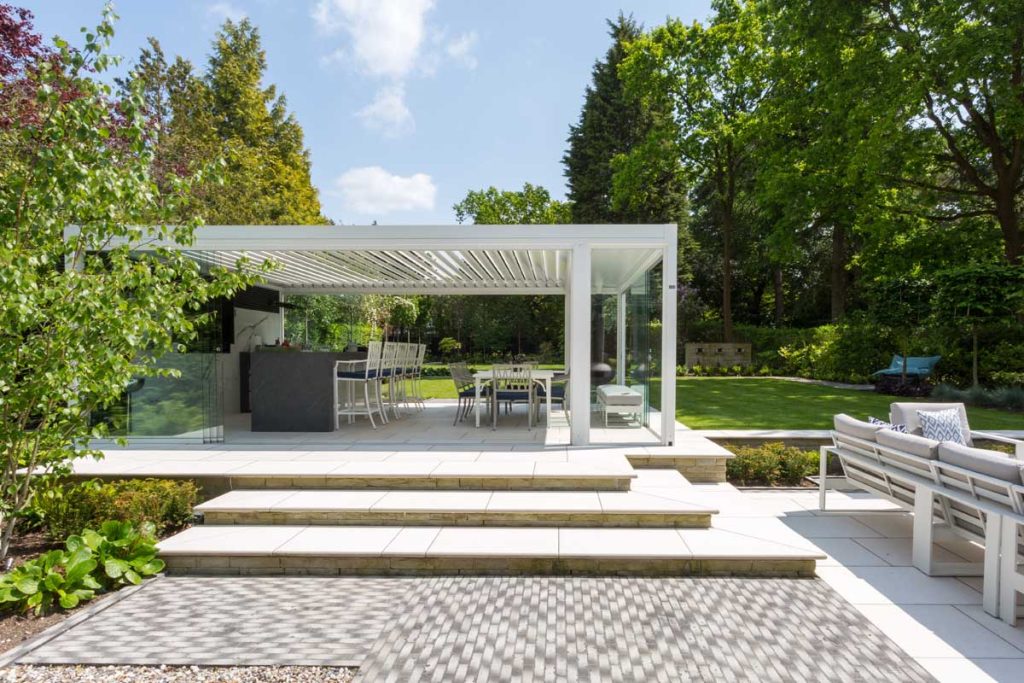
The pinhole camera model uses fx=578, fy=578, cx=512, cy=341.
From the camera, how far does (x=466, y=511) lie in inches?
175

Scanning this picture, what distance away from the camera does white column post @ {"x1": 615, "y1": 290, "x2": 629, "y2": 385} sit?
931 centimetres

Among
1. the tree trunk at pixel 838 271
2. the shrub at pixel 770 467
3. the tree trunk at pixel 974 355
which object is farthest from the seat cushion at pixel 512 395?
the tree trunk at pixel 838 271

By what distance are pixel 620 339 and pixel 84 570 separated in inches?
308

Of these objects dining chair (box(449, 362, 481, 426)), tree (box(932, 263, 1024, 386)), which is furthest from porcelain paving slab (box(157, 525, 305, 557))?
tree (box(932, 263, 1024, 386))

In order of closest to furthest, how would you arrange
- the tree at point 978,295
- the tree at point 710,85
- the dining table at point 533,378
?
the dining table at point 533,378, the tree at point 978,295, the tree at point 710,85

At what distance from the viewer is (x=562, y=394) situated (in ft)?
27.0

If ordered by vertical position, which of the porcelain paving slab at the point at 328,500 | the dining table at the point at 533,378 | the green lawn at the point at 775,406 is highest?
the dining table at the point at 533,378

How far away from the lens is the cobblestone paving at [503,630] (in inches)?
105

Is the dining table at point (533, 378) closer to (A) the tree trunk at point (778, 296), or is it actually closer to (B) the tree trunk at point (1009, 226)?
(B) the tree trunk at point (1009, 226)

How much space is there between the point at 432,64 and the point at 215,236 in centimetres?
851

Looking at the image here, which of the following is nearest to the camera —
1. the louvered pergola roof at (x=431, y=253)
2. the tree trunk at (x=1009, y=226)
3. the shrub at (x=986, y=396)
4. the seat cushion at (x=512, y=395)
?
the louvered pergola roof at (x=431, y=253)

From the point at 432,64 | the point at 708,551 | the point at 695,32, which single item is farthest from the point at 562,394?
the point at 695,32

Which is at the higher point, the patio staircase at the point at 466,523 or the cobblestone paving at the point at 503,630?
the patio staircase at the point at 466,523

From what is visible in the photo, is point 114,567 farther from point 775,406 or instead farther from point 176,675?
point 775,406
